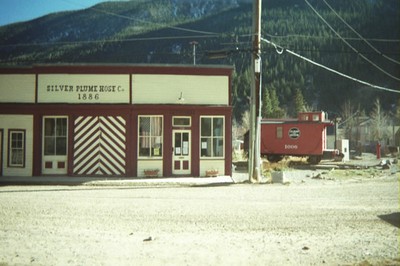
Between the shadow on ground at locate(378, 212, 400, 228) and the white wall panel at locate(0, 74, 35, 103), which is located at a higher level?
the white wall panel at locate(0, 74, 35, 103)

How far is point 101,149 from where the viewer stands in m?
20.4

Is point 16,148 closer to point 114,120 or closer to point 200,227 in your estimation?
point 114,120

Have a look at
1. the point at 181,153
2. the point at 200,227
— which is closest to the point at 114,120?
the point at 181,153

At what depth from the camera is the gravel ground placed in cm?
679

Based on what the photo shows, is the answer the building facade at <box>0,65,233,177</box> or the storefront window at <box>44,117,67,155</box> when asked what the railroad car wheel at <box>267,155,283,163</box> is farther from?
the storefront window at <box>44,117,67,155</box>

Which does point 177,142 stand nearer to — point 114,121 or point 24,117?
point 114,121

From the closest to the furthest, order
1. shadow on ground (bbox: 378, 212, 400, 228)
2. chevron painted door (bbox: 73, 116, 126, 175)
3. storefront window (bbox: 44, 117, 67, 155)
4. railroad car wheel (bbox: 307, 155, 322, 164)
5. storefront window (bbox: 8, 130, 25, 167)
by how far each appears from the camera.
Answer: shadow on ground (bbox: 378, 212, 400, 228) < chevron painted door (bbox: 73, 116, 126, 175) < storefront window (bbox: 8, 130, 25, 167) < storefront window (bbox: 44, 117, 67, 155) < railroad car wheel (bbox: 307, 155, 322, 164)

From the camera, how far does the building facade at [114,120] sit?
800 inches

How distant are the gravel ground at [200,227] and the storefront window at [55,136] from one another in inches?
207

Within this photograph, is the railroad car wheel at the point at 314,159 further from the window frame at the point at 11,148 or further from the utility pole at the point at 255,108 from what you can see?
the window frame at the point at 11,148

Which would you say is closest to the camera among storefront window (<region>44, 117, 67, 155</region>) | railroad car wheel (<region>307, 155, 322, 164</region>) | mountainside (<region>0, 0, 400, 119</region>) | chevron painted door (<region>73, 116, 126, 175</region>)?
chevron painted door (<region>73, 116, 126, 175</region>)

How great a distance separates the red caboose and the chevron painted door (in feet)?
51.4

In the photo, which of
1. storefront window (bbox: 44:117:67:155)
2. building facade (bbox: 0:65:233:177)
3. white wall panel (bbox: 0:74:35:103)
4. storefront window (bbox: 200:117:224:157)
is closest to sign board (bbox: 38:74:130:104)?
building facade (bbox: 0:65:233:177)

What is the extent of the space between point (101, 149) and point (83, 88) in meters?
3.41
